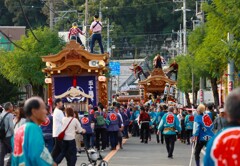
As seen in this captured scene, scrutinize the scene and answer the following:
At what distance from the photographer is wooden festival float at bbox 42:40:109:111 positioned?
31.1 meters

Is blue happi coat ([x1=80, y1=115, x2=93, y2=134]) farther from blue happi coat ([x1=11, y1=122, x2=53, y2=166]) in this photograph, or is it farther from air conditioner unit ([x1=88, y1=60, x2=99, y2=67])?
blue happi coat ([x1=11, y1=122, x2=53, y2=166])

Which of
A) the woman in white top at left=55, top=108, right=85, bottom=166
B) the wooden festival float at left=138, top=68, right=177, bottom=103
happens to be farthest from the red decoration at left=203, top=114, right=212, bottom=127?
the wooden festival float at left=138, top=68, right=177, bottom=103

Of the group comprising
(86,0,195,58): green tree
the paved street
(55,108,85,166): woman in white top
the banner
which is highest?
(86,0,195,58): green tree

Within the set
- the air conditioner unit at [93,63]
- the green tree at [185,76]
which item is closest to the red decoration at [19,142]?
the air conditioner unit at [93,63]

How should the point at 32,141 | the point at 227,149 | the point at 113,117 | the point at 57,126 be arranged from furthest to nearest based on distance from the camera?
the point at 113,117, the point at 57,126, the point at 32,141, the point at 227,149

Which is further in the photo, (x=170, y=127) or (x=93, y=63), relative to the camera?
(x=93, y=63)

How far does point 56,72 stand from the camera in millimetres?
31609

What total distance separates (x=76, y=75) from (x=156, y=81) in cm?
2614

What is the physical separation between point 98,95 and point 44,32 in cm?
2038

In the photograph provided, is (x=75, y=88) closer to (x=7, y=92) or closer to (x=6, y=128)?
(x=6, y=128)

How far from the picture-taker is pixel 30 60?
4934 cm

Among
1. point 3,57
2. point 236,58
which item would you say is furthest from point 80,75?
point 3,57

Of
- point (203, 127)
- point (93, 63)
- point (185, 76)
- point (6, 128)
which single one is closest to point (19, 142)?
point (6, 128)

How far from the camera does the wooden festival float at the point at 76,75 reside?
102 feet
